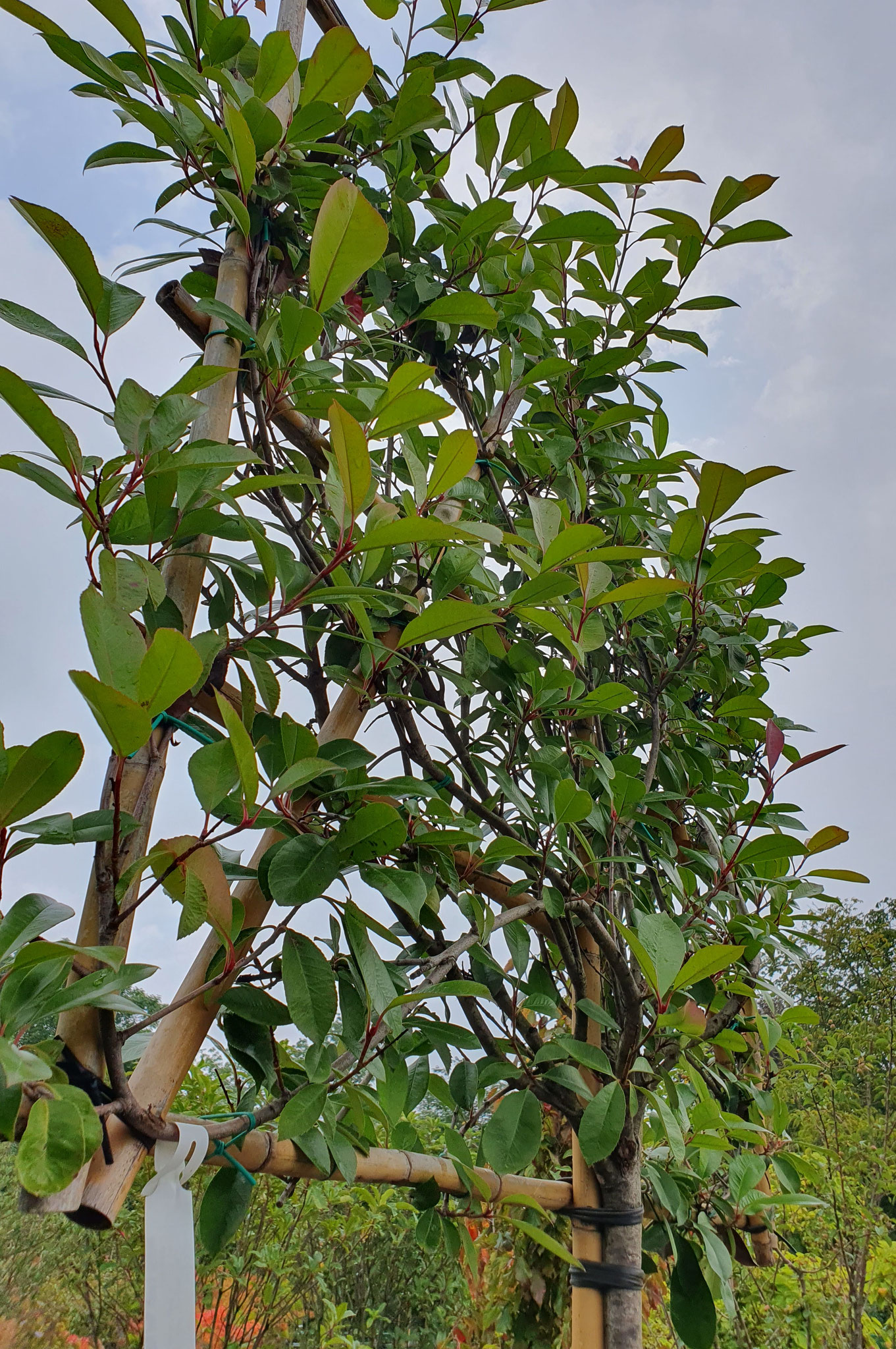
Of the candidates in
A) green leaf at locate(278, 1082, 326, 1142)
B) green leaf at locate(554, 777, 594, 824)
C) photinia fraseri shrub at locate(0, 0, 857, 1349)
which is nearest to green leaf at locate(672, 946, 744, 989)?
photinia fraseri shrub at locate(0, 0, 857, 1349)

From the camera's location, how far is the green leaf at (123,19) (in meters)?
0.50

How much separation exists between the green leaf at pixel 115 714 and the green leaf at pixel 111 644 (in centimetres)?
2

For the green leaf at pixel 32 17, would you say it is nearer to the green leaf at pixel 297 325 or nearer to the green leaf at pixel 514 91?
the green leaf at pixel 297 325

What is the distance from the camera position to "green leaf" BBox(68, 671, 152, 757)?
30cm

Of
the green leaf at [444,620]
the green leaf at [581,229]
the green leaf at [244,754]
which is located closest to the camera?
the green leaf at [244,754]

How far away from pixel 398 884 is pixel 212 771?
17 centimetres

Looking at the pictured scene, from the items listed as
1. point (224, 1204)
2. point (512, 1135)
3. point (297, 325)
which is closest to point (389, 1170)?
point (512, 1135)

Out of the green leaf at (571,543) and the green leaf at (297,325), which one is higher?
the green leaf at (297,325)

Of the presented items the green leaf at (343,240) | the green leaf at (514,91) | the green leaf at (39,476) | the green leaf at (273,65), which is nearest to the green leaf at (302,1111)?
the green leaf at (39,476)

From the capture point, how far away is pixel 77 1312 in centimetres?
184

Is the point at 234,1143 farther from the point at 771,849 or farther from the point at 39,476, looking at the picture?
the point at 771,849

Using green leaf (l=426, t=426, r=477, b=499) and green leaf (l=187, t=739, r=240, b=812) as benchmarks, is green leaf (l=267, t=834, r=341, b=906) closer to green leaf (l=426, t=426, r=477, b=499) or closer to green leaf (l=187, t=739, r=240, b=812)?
green leaf (l=187, t=739, r=240, b=812)

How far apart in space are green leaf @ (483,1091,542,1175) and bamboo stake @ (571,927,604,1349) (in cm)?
22

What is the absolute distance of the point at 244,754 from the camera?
377 mm
